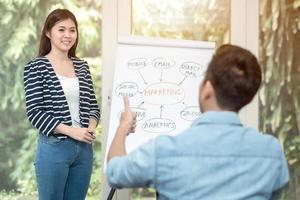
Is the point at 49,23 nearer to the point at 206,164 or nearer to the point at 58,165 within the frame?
the point at 58,165

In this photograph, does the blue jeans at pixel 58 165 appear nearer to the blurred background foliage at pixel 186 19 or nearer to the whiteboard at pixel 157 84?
the whiteboard at pixel 157 84

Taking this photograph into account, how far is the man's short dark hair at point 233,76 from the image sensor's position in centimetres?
120

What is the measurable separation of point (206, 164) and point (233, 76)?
22 cm

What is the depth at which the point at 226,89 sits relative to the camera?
1.20 meters

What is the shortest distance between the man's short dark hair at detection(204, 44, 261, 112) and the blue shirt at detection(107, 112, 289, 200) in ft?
0.13

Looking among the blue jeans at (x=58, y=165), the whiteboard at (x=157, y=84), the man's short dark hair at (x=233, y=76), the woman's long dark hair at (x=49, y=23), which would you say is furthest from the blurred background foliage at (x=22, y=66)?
the man's short dark hair at (x=233, y=76)

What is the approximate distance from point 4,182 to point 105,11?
1417 mm

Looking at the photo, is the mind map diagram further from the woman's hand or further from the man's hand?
the man's hand

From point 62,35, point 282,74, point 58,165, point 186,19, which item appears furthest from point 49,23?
point 282,74

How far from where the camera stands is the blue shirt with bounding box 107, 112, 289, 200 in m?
1.16

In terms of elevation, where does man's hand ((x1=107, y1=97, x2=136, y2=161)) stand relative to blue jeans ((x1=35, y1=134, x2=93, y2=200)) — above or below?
above

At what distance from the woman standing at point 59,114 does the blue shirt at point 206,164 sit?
1.27m

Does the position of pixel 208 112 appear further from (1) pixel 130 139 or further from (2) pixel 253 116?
(2) pixel 253 116

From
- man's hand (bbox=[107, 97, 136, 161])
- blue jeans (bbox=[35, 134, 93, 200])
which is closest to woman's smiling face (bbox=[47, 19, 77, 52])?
blue jeans (bbox=[35, 134, 93, 200])
